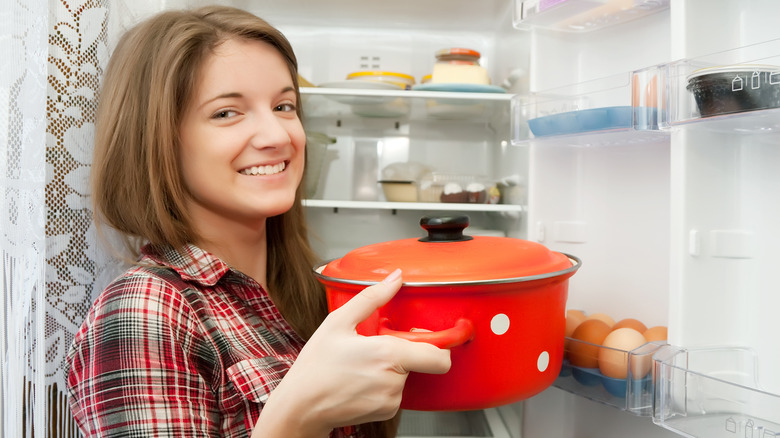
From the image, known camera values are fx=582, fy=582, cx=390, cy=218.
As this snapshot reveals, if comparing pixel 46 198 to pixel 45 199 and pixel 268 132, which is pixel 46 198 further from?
pixel 268 132

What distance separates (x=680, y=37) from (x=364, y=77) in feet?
2.60

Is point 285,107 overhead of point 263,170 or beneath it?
overhead

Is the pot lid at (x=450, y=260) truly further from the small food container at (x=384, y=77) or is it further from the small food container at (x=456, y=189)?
the small food container at (x=384, y=77)

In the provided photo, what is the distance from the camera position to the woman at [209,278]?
674mm

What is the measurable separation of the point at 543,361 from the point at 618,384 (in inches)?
10.7

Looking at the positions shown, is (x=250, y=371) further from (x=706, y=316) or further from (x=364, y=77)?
(x=364, y=77)

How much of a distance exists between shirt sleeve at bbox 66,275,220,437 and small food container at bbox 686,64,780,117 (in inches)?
30.7

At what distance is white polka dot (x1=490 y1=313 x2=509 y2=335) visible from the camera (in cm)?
72

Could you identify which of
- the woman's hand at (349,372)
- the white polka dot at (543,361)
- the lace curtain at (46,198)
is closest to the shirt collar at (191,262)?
the lace curtain at (46,198)

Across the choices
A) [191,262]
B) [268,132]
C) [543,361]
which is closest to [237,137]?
[268,132]

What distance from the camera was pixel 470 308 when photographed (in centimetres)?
71

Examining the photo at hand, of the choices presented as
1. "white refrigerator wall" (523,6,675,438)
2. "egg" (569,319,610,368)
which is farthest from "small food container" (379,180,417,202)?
"egg" (569,319,610,368)

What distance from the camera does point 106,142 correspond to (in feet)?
2.94

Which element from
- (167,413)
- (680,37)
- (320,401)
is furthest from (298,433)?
(680,37)
